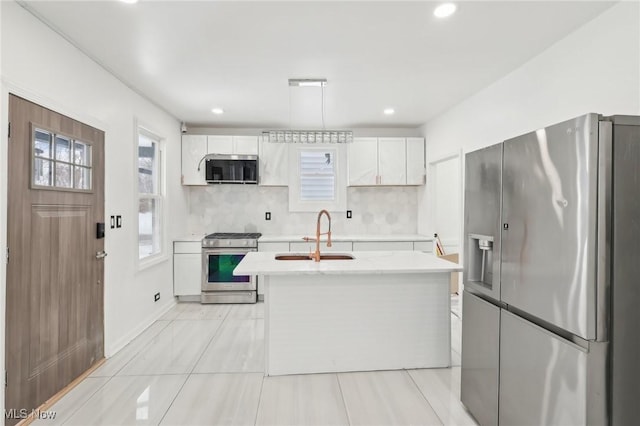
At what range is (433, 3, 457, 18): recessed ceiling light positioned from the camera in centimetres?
196

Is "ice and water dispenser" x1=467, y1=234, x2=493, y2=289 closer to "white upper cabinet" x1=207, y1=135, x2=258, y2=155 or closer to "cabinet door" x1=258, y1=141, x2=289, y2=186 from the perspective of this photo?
"cabinet door" x1=258, y1=141, x2=289, y2=186

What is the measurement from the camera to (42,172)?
2.12 metres

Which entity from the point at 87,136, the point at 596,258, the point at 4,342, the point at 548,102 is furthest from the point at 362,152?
the point at 4,342

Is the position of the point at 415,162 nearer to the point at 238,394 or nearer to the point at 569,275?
the point at 569,275

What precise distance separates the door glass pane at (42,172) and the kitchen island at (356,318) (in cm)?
137

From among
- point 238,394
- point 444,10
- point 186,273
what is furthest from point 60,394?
point 444,10

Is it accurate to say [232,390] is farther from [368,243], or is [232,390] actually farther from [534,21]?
[534,21]

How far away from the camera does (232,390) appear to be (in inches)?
93.8

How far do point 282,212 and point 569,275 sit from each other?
4.15 m

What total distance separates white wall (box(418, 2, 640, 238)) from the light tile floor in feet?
6.98

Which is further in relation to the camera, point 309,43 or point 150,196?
point 150,196

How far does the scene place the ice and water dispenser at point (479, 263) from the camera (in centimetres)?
196

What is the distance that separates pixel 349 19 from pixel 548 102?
1.64 metres

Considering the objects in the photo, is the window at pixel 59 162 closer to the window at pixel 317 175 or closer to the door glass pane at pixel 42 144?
the door glass pane at pixel 42 144
